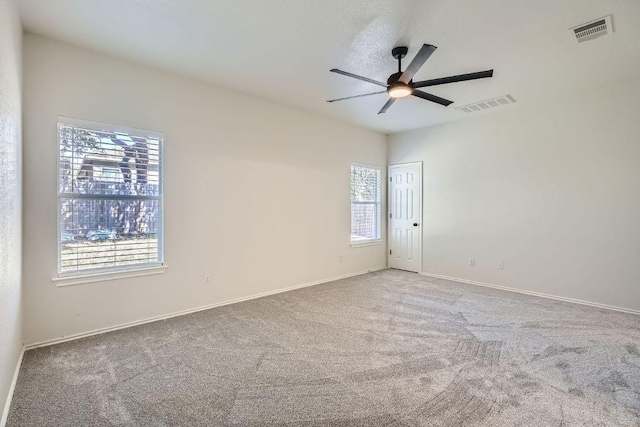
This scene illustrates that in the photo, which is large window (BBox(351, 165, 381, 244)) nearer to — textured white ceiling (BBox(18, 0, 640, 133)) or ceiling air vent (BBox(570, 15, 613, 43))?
textured white ceiling (BBox(18, 0, 640, 133))

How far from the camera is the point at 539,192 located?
4.38 metres

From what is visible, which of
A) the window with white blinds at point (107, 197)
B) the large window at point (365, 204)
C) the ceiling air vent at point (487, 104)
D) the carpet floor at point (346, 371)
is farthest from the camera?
the large window at point (365, 204)

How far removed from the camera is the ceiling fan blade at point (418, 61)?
2258mm

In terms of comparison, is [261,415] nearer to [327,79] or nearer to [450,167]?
[327,79]

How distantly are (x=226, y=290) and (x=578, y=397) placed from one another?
3.48m

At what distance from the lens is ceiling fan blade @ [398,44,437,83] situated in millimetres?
2258

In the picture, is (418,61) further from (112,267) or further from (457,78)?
(112,267)

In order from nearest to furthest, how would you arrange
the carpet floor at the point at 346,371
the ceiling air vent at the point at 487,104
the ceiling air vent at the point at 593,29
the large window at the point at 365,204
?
the carpet floor at the point at 346,371, the ceiling air vent at the point at 593,29, the ceiling air vent at the point at 487,104, the large window at the point at 365,204

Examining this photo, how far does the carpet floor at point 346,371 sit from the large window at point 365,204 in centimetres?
224

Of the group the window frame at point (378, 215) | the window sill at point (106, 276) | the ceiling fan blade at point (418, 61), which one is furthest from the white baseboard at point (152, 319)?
the ceiling fan blade at point (418, 61)

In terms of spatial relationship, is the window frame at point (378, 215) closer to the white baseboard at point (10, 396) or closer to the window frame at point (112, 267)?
the window frame at point (112, 267)

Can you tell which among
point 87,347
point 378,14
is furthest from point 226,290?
point 378,14

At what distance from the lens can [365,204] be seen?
19.3 ft

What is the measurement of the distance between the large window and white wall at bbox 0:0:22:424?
14.4 ft
